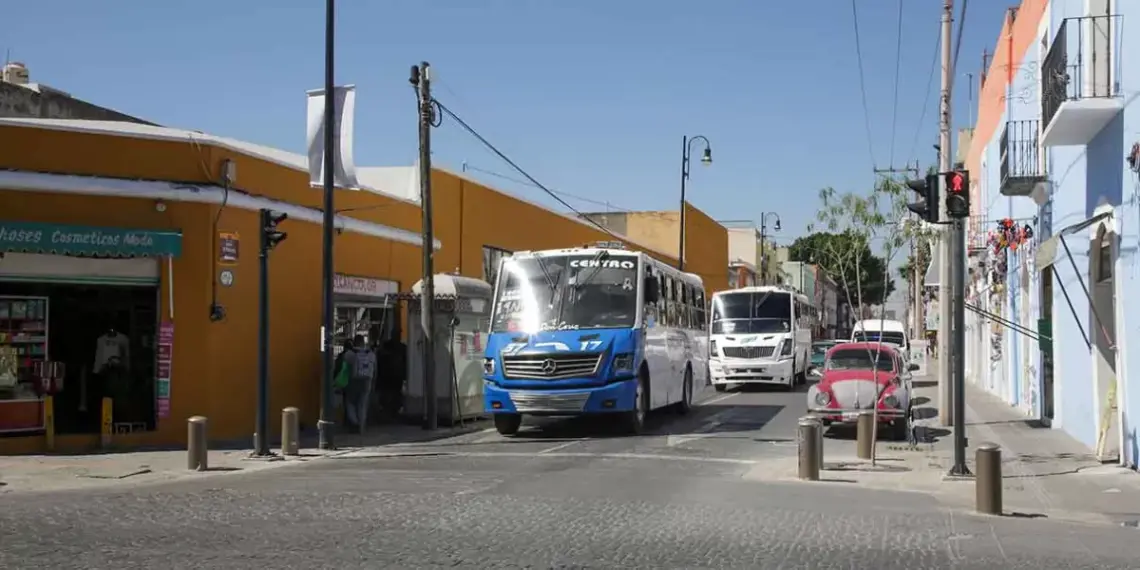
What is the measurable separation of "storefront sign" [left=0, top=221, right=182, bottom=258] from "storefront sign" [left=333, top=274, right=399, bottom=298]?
4.57 metres

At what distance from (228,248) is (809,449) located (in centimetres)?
1017

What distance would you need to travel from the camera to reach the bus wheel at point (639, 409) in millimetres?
18469

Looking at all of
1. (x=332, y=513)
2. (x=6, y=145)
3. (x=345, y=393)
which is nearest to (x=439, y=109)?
(x=345, y=393)

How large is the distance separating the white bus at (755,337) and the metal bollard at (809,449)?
17.9 meters

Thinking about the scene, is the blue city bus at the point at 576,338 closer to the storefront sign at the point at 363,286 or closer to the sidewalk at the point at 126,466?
the sidewalk at the point at 126,466

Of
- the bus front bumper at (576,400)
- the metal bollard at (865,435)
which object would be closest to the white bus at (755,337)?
the bus front bumper at (576,400)

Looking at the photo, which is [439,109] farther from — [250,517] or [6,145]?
[250,517]

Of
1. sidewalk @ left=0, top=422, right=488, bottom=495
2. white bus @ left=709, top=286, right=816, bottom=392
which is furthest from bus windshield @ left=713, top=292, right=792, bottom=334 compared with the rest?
sidewalk @ left=0, top=422, right=488, bottom=495

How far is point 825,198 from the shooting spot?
31688 millimetres

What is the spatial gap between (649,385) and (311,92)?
773 cm

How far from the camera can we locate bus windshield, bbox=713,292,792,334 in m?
32.0

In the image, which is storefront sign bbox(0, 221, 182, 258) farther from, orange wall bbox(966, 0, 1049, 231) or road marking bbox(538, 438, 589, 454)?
orange wall bbox(966, 0, 1049, 231)

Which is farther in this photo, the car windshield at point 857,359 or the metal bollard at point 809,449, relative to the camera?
the car windshield at point 857,359

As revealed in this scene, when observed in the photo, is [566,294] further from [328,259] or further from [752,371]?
[752,371]
